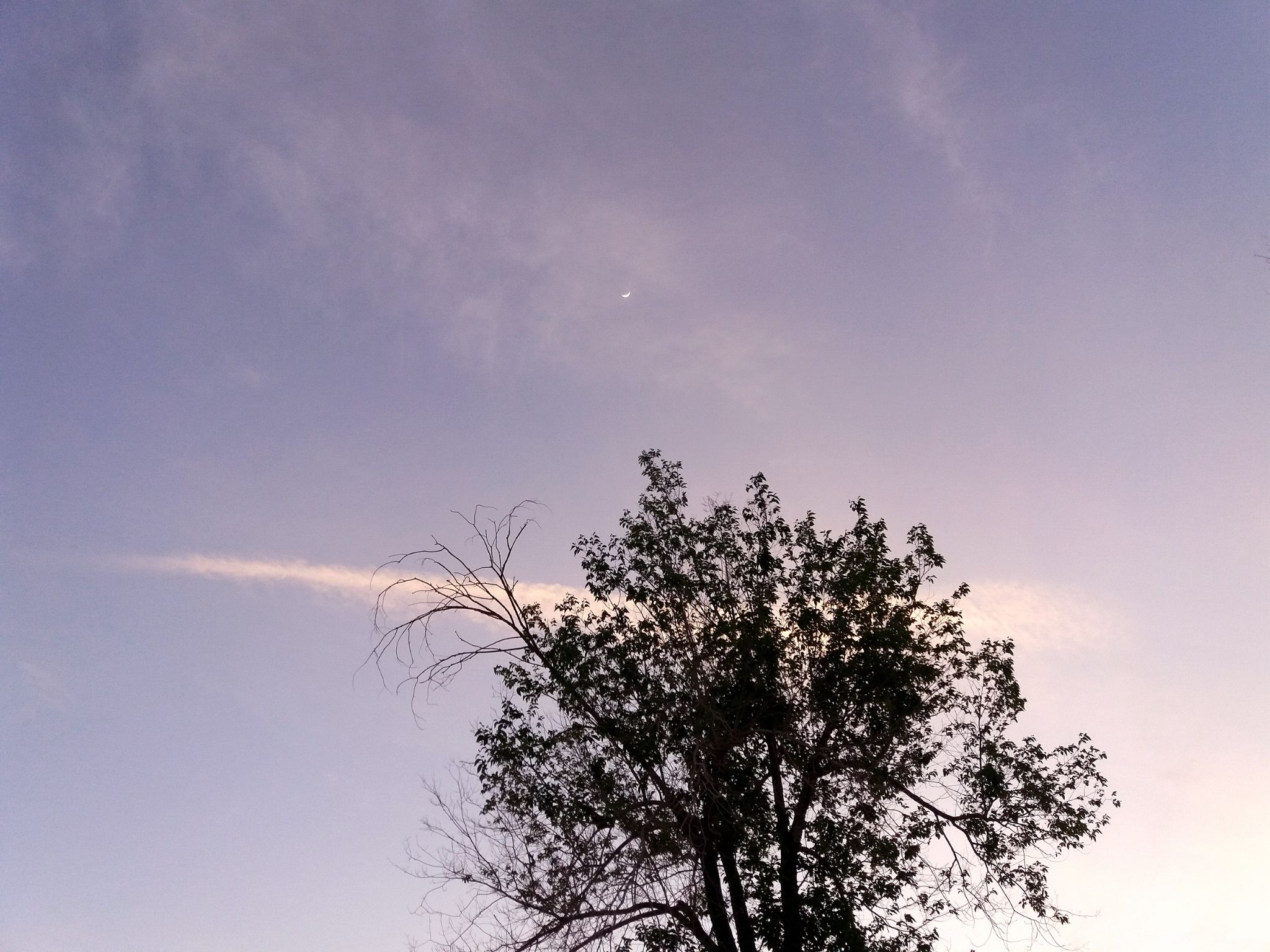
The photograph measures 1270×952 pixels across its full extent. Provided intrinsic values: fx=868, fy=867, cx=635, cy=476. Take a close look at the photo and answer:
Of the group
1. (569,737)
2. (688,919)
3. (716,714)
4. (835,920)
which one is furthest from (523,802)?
(716,714)

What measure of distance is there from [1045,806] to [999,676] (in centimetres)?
197

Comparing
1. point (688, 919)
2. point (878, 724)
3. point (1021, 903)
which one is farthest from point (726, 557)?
point (1021, 903)

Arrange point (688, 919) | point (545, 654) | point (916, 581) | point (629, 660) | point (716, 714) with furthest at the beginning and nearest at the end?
point (916, 581) < point (629, 660) < point (545, 654) < point (688, 919) < point (716, 714)

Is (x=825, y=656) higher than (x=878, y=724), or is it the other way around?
(x=825, y=656)

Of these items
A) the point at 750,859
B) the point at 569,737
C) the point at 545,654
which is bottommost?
the point at 750,859

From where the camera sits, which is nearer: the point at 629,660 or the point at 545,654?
the point at 545,654

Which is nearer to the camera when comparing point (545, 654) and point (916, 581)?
point (545, 654)

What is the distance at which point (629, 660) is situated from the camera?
12844mm

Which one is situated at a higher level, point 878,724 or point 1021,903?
point 878,724

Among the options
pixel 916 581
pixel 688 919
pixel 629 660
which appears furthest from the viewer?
pixel 916 581

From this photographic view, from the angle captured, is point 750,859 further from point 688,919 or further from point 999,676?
point 999,676

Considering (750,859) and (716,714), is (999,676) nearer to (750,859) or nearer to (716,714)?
(750,859)

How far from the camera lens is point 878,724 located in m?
12.9

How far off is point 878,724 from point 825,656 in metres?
1.23
